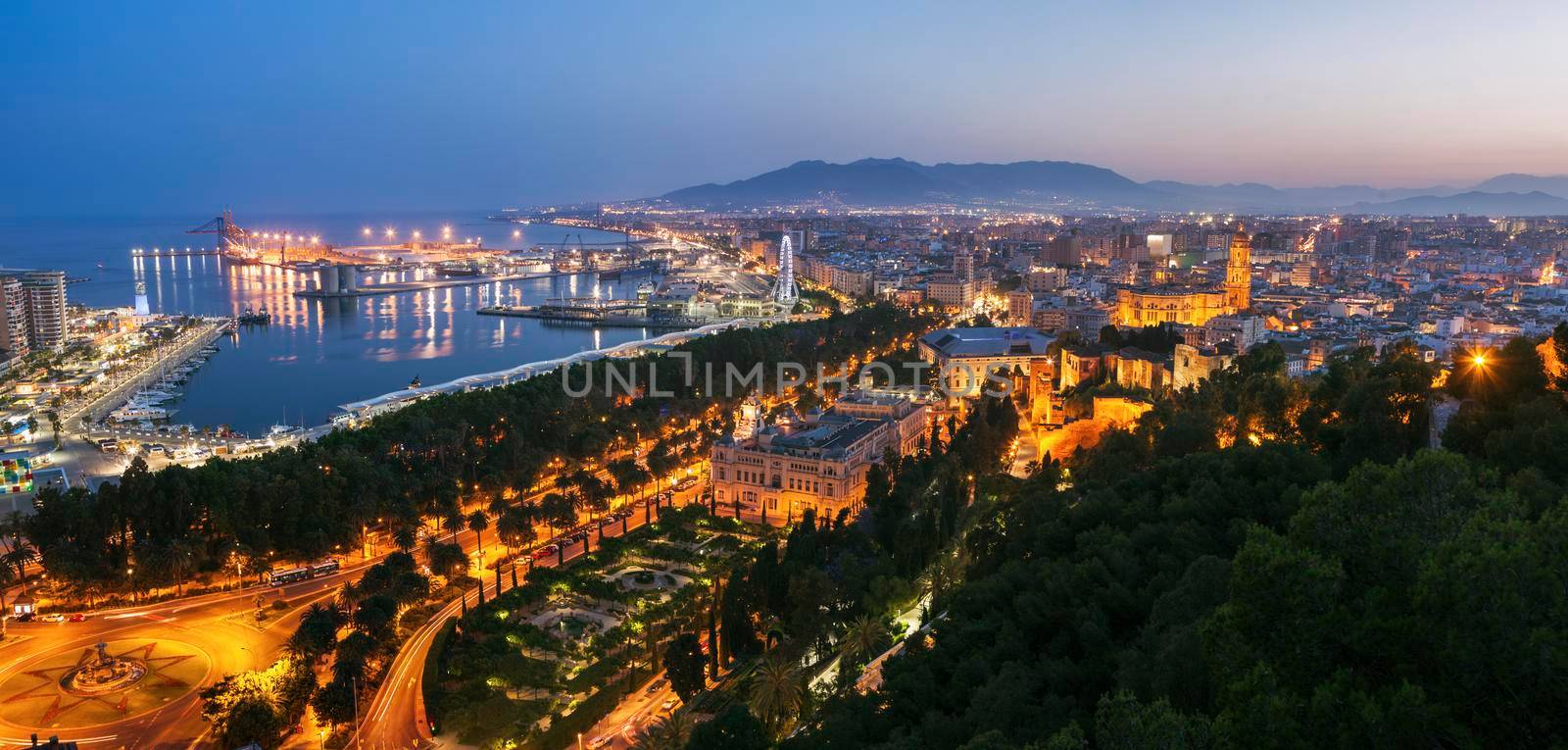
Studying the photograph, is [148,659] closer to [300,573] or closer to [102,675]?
[102,675]

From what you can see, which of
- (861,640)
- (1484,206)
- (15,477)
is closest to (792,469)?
(861,640)

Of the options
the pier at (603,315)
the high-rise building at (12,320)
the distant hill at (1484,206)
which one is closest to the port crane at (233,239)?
the pier at (603,315)

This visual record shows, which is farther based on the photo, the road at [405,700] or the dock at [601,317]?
the dock at [601,317]

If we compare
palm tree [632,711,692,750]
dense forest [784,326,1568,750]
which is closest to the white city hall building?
dense forest [784,326,1568,750]

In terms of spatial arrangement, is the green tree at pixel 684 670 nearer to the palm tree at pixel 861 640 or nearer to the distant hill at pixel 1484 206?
the palm tree at pixel 861 640

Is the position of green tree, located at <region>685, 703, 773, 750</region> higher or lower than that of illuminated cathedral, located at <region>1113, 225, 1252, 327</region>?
lower

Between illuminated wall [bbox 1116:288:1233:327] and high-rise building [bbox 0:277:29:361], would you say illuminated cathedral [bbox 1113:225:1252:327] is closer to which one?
illuminated wall [bbox 1116:288:1233:327]

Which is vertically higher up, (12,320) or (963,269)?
(963,269)
